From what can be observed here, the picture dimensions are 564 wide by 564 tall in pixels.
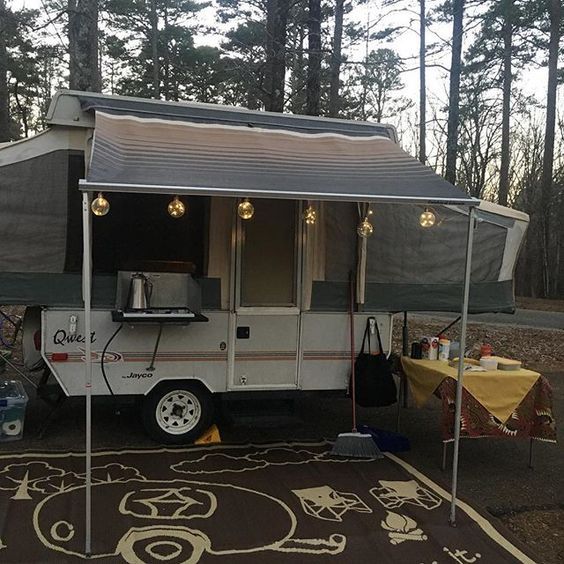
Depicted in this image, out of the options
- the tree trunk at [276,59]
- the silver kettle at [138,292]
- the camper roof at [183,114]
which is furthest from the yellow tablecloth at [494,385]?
the tree trunk at [276,59]

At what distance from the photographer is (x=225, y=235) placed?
488 cm

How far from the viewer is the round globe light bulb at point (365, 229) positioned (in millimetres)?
4965

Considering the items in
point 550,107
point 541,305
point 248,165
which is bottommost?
point 541,305

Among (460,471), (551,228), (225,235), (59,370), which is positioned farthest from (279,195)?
(551,228)

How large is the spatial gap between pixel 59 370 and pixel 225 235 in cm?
172

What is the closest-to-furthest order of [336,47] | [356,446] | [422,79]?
[356,446]
[336,47]
[422,79]

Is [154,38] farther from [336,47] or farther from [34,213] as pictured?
[34,213]

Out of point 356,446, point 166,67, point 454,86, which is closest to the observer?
point 356,446

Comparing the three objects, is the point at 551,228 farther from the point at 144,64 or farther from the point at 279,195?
the point at 279,195

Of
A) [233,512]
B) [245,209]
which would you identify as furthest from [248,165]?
[233,512]

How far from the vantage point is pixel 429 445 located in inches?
205

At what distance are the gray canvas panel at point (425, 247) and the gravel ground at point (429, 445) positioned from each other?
1537 mm

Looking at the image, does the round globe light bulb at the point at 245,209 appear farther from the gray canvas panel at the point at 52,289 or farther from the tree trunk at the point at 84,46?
the tree trunk at the point at 84,46

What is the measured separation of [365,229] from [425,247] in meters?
0.67
